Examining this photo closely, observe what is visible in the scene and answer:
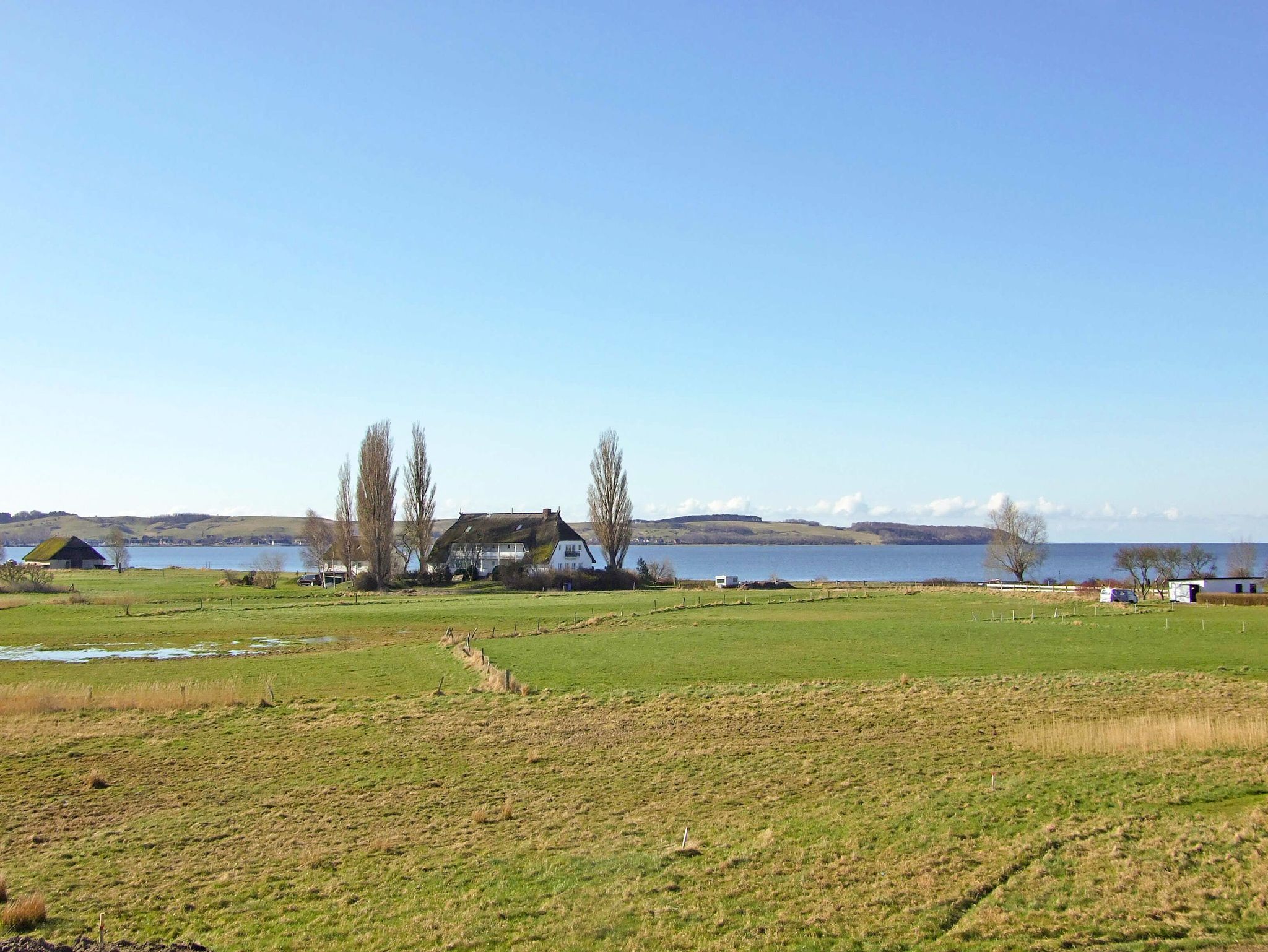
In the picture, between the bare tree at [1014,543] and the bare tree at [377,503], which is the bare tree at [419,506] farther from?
the bare tree at [1014,543]

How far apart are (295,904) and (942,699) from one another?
19714 millimetres

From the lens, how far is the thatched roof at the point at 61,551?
136m

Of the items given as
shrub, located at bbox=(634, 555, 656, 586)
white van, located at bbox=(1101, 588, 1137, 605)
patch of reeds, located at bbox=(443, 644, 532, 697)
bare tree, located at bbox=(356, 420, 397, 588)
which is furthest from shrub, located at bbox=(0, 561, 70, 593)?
white van, located at bbox=(1101, 588, 1137, 605)

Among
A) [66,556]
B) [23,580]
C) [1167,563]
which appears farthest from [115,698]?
[66,556]

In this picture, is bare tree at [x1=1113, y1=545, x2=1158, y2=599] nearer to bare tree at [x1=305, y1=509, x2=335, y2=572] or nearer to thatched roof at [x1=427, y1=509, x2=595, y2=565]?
thatched roof at [x1=427, y1=509, x2=595, y2=565]

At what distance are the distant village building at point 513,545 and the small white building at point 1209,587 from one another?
56.4 m

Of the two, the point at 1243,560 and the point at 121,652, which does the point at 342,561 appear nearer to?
the point at 121,652

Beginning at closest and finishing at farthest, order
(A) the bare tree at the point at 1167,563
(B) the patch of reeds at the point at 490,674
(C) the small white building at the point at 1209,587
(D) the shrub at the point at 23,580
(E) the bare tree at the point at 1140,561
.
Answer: (B) the patch of reeds at the point at 490,674, (C) the small white building at the point at 1209,587, (D) the shrub at the point at 23,580, (E) the bare tree at the point at 1140,561, (A) the bare tree at the point at 1167,563

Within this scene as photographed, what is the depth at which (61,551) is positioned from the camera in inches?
5384

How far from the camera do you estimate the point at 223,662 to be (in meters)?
39.3

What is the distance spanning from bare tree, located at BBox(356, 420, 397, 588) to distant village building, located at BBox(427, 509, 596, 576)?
10.3m

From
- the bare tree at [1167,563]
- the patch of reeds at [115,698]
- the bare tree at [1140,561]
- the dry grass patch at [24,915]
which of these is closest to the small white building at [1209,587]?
the bare tree at [1140,561]

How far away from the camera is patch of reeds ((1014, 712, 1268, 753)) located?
67.8 feet

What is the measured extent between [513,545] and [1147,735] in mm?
93526
